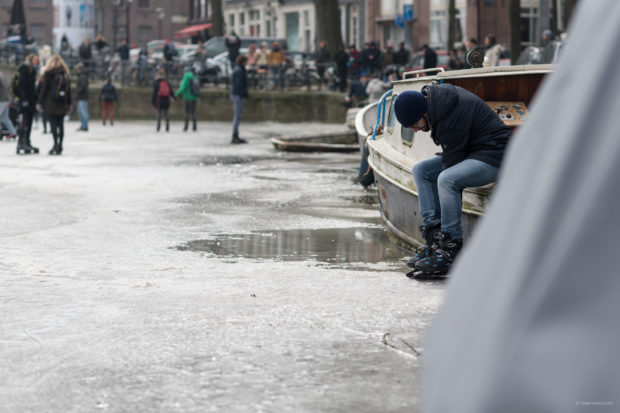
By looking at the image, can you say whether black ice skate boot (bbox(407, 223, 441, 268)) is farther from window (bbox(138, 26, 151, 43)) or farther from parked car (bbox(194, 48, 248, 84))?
window (bbox(138, 26, 151, 43))

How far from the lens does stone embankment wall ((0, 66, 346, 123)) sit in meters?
34.0

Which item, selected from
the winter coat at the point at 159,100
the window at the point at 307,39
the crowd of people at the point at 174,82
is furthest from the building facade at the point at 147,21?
the winter coat at the point at 159,100

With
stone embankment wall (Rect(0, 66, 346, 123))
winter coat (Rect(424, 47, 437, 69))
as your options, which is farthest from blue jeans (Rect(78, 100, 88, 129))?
winter coat (Rect(424, 47, 437, 69))

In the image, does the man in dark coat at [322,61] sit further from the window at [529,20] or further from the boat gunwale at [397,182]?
the boat gunwale at [397,182]

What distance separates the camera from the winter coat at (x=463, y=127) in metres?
7.02

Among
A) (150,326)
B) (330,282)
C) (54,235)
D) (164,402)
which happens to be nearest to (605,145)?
(164,402)

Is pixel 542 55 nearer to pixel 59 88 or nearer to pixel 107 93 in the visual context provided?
pixel 107 93

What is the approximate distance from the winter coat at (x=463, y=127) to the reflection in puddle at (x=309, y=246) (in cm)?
138

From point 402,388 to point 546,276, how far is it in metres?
3.23

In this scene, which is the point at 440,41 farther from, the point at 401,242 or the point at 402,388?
the point at 402,388

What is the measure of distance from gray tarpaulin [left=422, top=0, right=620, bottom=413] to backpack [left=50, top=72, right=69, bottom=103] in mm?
18304

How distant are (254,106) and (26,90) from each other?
16378mm

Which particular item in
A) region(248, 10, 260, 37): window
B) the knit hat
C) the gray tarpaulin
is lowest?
the gray tarpaulin

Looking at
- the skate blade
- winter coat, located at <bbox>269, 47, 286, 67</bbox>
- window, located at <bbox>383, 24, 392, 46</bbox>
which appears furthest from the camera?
window, located at <bbox>383, 24, 392, 46</bbox>
